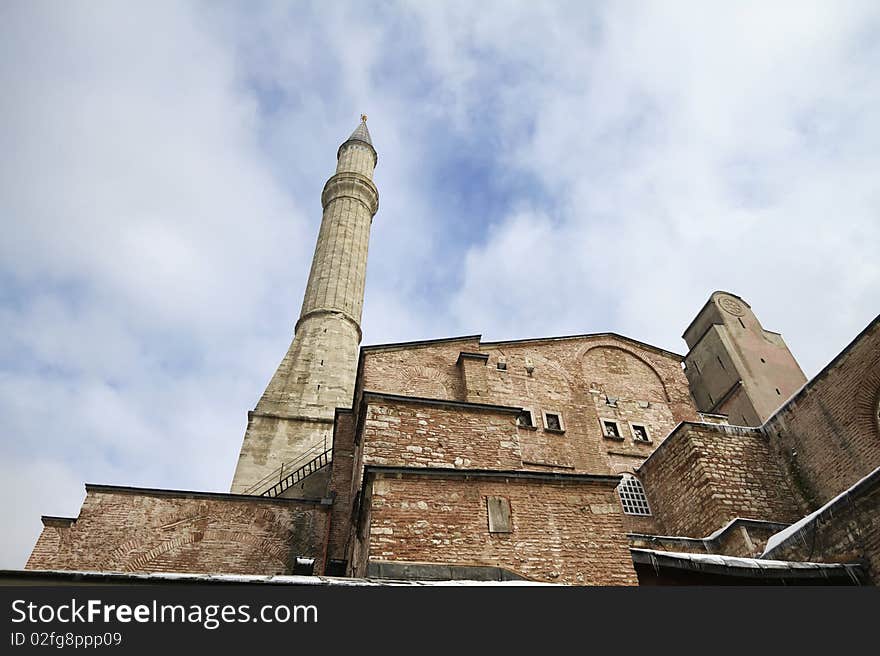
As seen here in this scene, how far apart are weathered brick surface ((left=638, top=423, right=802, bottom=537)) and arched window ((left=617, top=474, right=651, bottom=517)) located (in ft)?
1.25

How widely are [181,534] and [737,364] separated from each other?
60.5 ft

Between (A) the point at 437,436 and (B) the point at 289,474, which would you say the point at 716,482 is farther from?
(B) the point at 289,474

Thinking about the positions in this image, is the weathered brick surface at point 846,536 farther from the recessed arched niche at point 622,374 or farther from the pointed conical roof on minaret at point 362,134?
the pointed conical roof on minaret at point 362,134

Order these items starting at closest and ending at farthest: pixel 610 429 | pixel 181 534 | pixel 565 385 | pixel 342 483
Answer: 1. pixel 181 534
2. pixel 342 483
3. pixel 610 429
4. pixel 565 385

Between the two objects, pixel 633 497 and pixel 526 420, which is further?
pixel 526 420

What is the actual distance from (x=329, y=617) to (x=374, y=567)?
3.33m

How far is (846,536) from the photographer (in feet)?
25.8

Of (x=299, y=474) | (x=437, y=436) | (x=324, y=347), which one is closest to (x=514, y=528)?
(x=437, y=436)

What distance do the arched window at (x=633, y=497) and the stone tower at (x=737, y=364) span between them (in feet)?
24.3

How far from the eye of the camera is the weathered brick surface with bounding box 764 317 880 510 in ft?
35.0

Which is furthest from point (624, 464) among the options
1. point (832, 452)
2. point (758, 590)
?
point (758, 590)

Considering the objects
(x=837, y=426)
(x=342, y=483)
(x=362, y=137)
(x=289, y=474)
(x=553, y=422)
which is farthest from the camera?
(x=362, y=137)

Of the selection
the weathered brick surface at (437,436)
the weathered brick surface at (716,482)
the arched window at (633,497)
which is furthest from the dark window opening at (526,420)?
the weathered brick surface at (437,436)

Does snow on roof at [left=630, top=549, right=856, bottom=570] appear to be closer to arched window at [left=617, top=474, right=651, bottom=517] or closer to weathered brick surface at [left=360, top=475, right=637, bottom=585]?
weathered brick surface at [left=360, top=475, right=637, bottom=585]
